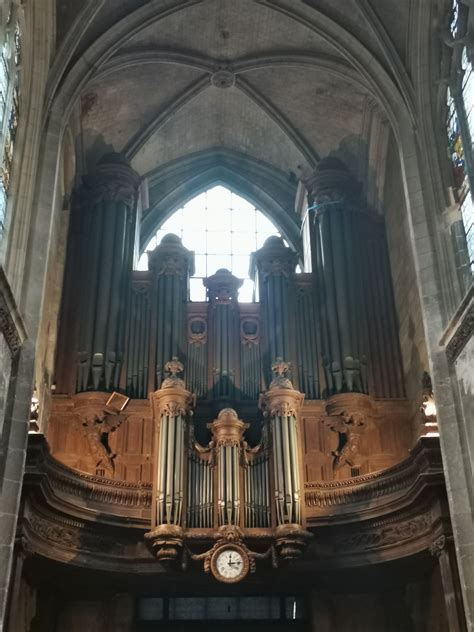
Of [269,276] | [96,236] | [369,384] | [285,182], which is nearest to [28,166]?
[96,236]

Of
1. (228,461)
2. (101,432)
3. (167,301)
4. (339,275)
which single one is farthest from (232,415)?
(339,275)

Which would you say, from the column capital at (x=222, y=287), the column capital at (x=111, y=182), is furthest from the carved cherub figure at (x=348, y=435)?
the column capital at (x=111, y=182)

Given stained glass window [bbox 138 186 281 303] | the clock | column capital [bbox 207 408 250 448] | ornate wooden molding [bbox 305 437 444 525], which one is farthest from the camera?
stained glass window [bbox 138 186 281 303]

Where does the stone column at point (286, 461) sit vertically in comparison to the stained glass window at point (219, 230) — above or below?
below

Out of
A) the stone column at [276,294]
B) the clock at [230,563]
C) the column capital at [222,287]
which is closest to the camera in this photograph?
the clock at [230,563]

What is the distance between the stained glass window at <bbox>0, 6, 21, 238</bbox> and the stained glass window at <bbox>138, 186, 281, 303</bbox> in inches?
266

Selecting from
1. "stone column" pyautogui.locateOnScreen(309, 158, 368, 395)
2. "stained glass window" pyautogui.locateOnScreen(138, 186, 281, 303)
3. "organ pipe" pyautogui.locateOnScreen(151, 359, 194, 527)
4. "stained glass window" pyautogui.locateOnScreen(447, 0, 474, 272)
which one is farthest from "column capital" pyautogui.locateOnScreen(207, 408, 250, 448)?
"stained glass window" pyautogui.locateOnScreen(138, 186, 281, 303)

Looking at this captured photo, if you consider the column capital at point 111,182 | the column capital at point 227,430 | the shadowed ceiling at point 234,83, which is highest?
the shadowed ceiling at point 234,83

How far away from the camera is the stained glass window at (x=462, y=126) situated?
1248cm

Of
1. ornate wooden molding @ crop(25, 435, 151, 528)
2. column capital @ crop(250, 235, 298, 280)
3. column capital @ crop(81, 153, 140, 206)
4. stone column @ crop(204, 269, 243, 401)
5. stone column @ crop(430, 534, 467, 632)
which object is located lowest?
stone column @ crop(430, 534, 467, 632)

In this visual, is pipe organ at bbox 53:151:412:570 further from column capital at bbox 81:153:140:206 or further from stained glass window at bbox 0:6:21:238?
stained glass window at bbox 0:6:21:238

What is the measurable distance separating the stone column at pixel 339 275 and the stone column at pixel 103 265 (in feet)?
12.8

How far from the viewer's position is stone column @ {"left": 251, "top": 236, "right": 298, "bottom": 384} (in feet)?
53.5

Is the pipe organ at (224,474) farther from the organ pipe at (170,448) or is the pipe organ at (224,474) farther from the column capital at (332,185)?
the column capital at (332,185)
